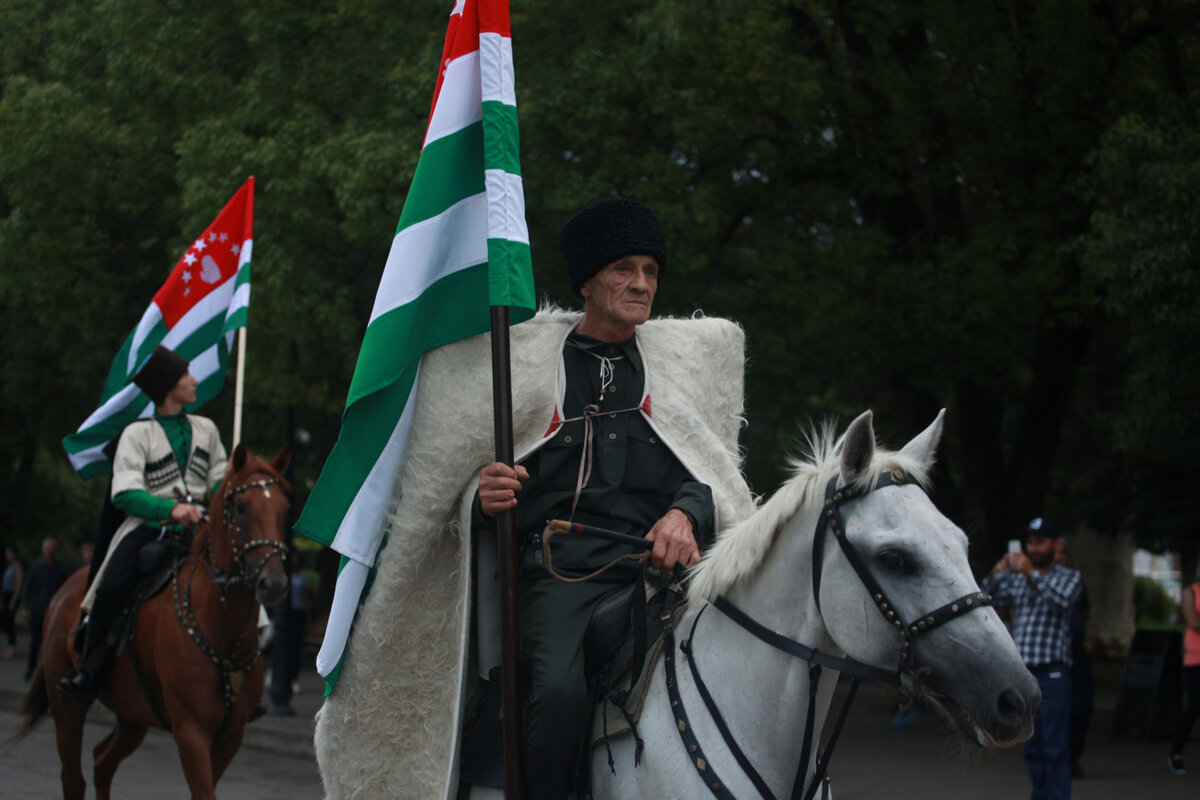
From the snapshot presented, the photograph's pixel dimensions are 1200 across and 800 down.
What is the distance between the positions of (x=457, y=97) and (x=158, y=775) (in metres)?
8.72

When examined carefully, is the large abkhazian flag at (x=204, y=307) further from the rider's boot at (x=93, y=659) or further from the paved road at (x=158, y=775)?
the paved road at (x=158, y=775)

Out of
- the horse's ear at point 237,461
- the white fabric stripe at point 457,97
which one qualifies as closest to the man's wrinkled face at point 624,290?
the white fabric stripe at point 457,97

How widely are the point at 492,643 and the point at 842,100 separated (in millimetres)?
12709

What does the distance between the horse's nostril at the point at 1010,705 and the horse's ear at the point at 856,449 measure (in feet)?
2.03

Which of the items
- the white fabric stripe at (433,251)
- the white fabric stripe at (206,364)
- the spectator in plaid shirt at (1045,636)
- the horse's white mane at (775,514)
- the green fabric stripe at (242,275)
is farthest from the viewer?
the white fabric stripe at (206,364)

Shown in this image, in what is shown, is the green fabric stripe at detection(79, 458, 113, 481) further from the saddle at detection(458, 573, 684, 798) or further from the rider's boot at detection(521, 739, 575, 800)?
the rider's boot at detection(521, 739, 575, 800)

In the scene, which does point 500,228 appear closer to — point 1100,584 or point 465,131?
point 465,131

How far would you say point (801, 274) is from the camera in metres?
14.5

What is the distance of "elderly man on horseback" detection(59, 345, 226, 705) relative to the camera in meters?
7.78

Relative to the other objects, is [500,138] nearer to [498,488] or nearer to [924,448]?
[498,488]

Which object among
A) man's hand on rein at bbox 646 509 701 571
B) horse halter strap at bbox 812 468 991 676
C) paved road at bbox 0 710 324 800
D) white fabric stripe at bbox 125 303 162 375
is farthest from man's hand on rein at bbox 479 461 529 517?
paved road at bbox 0 710 324 800

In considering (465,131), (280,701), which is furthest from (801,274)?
(465,131)

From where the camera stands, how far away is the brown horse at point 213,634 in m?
7.09

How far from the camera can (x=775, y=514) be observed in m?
3.40
